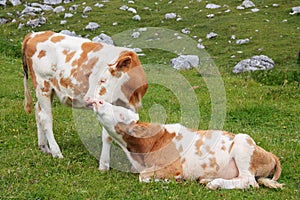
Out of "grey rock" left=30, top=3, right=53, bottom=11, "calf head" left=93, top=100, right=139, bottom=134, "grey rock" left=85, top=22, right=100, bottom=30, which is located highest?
"calf head" left=93, top=100, right=139, bottom=134

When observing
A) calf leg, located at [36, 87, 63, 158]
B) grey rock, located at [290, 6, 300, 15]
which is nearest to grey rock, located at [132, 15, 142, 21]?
grey rock, located at [290, 6, 300, 15]

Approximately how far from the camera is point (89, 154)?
8492 millimetres

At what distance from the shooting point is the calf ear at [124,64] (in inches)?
306

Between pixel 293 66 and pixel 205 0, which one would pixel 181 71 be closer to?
pixel 293 66

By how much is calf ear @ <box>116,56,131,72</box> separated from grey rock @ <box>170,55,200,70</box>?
9.60 metres

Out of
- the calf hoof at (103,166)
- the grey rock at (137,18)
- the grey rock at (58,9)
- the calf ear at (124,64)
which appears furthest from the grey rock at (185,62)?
the grey rock at (58,9)

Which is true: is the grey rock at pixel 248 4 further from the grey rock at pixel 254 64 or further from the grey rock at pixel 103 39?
the grey rock at pixel 254 64

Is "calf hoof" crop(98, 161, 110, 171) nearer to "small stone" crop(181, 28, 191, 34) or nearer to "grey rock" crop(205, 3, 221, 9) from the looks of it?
"small stone" crop(181, 28, 191, 34)

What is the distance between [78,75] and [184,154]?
79.2 inches

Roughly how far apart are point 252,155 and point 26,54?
4.01 m

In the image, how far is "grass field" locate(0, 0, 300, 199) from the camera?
6.96 m

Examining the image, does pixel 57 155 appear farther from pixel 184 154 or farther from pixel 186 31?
pixel 186 31

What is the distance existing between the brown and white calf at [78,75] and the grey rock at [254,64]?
896 centimetres

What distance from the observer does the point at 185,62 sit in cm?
1756
